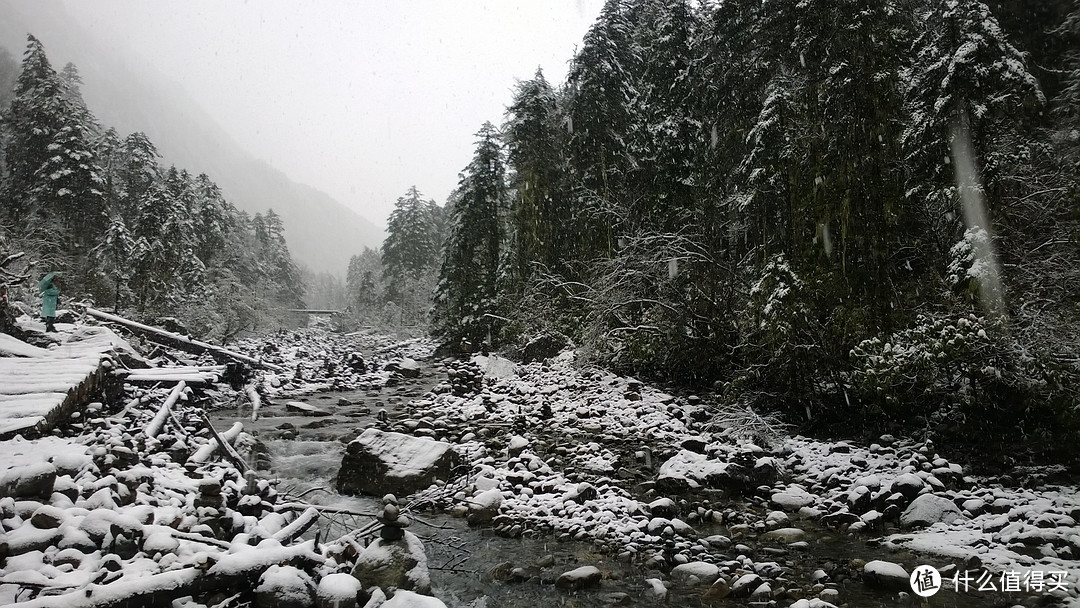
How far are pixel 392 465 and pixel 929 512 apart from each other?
8.01m

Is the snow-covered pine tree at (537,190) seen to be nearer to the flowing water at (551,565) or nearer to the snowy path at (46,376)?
the snowy path at (46,376)

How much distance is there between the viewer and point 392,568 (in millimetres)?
5184

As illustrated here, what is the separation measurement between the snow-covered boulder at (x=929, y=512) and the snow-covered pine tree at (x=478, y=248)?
1946cm

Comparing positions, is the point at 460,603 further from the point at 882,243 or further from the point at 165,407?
the point at 882,243

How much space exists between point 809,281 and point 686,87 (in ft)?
30.3

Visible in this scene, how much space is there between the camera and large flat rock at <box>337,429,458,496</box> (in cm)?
905

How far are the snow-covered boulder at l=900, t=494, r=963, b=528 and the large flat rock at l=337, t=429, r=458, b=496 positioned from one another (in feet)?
23.0

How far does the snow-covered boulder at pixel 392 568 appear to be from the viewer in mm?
5082

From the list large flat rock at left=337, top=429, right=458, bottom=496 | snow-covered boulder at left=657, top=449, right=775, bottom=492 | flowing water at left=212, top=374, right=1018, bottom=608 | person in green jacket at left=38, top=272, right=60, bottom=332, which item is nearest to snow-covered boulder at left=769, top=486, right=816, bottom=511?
snow-covered boulder at left=657, top=449, right=775, bottom=492

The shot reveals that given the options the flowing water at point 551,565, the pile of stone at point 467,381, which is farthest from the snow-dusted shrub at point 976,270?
the pile of stone at point 467,381

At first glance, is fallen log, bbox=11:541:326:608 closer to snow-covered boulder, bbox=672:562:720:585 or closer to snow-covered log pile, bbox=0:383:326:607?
snow-covered log pile, bbox=0:383:326:607

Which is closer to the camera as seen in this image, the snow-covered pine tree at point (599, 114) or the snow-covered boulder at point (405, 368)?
the snow-covered pine tree at point (599, 114)

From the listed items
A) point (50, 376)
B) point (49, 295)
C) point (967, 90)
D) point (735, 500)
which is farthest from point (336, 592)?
point (49, 295)

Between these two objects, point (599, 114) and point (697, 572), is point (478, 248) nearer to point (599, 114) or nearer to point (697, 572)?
point (599, 114)
